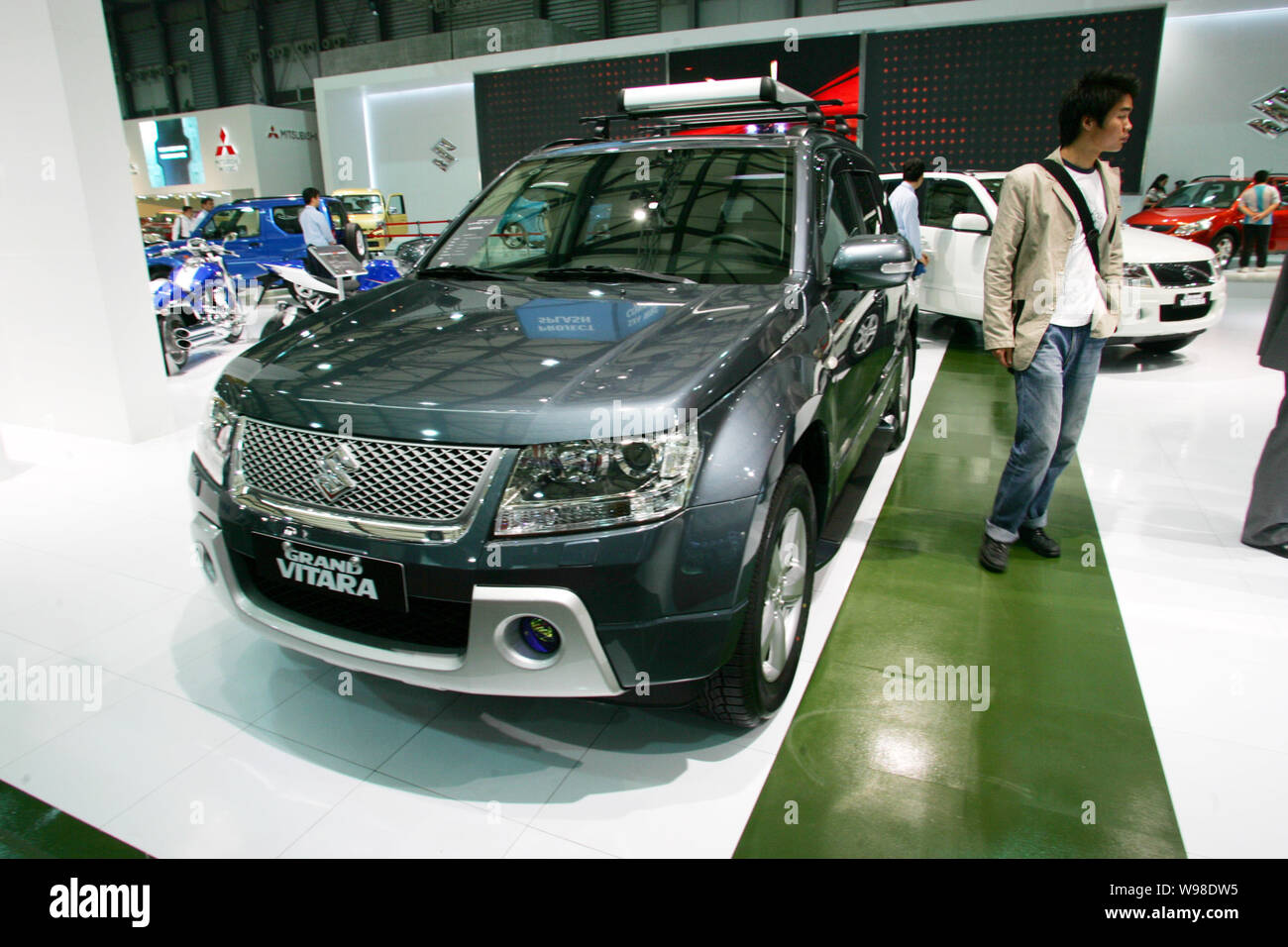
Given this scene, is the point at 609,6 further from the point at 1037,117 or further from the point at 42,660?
the point at 42,660

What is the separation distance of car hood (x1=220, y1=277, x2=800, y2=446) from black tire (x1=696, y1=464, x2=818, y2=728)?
1.12ft

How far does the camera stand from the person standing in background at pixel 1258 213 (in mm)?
9875

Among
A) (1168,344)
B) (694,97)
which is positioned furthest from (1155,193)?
(694,97)

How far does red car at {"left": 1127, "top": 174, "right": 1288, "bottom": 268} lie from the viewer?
10.4 meters

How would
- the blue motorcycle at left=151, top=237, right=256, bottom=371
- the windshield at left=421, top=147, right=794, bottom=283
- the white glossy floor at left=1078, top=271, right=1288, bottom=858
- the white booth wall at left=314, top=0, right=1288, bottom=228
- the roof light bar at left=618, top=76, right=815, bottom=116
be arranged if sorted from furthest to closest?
the white booth wall at left=314, top=0, right=1288, bottom=228 → the blue motorcycle at left=151, top=237, right=256, bottom=371 → the roof light bar at left=618, top=76, right=815, bottom=116 → the windshield at left=421, top=147, right=794, bottom=283 → the white glossy floor at left=1078, top=271, right=1288, bottom=858

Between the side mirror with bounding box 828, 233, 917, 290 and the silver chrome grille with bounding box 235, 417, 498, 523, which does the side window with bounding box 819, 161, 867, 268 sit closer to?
the side mirror with bounding box 828, 233, 917, 290

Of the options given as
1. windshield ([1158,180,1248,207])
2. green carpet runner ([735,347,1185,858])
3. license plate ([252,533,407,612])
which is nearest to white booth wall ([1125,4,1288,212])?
windshield ([1158,180,1248,207])

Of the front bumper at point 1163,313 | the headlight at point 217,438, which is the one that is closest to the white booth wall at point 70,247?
the headlight at point 217,438

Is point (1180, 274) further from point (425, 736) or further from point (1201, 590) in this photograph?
point (425, 736)

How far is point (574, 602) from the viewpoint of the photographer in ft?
5.16

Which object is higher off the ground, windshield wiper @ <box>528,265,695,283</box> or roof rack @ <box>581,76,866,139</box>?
roof rack @ <box>581,76,866,139</box>
